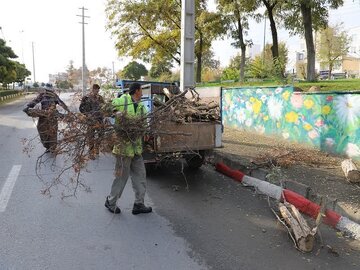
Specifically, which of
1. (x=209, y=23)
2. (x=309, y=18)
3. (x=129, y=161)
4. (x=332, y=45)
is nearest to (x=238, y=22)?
(x=209, y=23)

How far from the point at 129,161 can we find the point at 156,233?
1.14 meters

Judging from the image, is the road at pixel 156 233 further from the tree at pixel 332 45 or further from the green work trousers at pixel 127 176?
the tree at pixel 332 45

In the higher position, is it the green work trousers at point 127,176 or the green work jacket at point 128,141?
the green work jacket at point 128,141

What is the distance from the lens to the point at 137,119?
5262 mm

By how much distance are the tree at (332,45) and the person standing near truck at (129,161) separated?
52153mm

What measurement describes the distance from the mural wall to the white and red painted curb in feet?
7.86

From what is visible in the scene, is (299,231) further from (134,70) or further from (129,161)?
(134,70)

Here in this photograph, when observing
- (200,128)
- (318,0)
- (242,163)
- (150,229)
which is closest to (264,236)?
(150,229)

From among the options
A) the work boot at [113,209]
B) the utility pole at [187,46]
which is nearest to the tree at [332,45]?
the utility pole at [187,46]

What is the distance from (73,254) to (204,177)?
4024mm

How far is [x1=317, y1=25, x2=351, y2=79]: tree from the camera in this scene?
2089 inches

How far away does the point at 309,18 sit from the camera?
16891 mm

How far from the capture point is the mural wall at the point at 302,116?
802 cm

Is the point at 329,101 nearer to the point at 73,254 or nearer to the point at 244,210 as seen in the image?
the point at 244,210
